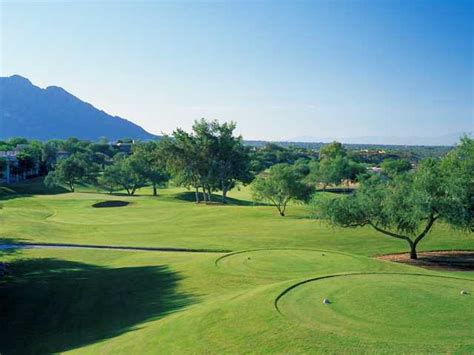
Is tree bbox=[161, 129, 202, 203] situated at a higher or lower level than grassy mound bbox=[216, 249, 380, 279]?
higher

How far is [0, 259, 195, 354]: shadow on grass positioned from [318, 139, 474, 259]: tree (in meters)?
15.6

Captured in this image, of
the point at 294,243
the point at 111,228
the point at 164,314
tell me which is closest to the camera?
the point at 164,314

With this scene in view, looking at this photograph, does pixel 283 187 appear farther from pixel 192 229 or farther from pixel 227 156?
pixel 227 156

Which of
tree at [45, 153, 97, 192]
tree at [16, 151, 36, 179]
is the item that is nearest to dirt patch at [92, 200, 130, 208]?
tree at [45, 153, 97, 192]

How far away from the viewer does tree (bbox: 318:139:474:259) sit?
102 feet

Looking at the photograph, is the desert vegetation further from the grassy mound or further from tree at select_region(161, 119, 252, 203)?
tree at select_region(161, 119, 252, 203)

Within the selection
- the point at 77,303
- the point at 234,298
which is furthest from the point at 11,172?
the point at 234,298

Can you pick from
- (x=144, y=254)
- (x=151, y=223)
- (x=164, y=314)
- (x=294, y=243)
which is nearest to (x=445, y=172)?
Result: (x=294, y=243)

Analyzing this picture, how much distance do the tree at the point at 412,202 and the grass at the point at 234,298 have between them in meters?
3.35

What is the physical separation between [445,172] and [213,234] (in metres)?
21.9

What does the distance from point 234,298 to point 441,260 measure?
22574mm

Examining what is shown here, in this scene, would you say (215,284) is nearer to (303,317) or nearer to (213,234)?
(303,317)

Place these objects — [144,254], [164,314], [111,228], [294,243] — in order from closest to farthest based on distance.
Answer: [164,314], [144,254], [294,243], [111,228]

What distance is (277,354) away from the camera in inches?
468
